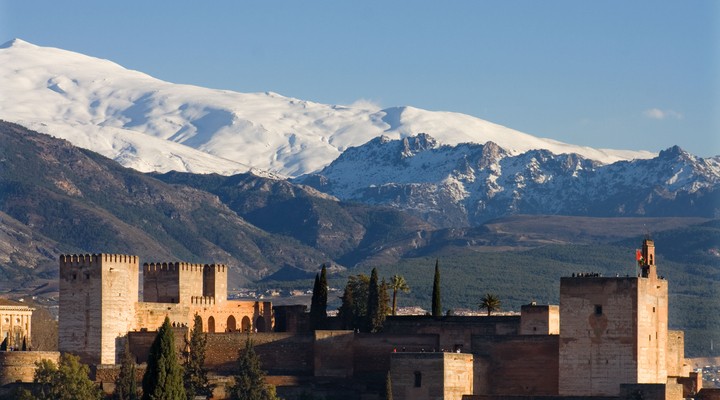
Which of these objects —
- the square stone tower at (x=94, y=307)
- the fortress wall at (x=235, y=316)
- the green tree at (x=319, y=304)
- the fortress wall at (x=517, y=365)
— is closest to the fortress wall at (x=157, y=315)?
the square stone tower at (x=94, y=307)

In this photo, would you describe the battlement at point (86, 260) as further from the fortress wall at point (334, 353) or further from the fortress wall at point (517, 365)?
the fortress wall at point (517, 365)

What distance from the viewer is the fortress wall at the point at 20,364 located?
120 meters

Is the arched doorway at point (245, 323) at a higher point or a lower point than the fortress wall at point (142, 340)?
higher

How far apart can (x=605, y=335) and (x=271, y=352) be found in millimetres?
22712

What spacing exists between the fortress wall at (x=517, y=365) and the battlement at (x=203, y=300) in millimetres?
22022

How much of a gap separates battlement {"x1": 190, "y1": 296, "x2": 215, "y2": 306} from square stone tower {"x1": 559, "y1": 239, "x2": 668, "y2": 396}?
1117 inches

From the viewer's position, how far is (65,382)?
379ft

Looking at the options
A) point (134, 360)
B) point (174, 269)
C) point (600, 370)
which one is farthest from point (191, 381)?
point (600, 370)

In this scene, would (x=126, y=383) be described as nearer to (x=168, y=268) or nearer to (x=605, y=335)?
(x=168, y=268)

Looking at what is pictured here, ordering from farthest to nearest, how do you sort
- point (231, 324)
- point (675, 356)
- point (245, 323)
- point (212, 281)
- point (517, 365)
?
point (245, 323) < point (231, 324) < point (212, 281) < point (675, 356) < point (517, 365)

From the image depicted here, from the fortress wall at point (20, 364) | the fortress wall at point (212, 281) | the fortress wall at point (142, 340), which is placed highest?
the fortress wall at point (212, 281)

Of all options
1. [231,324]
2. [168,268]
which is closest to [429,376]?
[168,268]

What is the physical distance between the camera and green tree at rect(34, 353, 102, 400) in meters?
115

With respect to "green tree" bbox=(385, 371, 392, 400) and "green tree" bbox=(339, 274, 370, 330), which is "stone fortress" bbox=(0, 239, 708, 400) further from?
"green tree" bbox=(339, 274, 370, 330)
